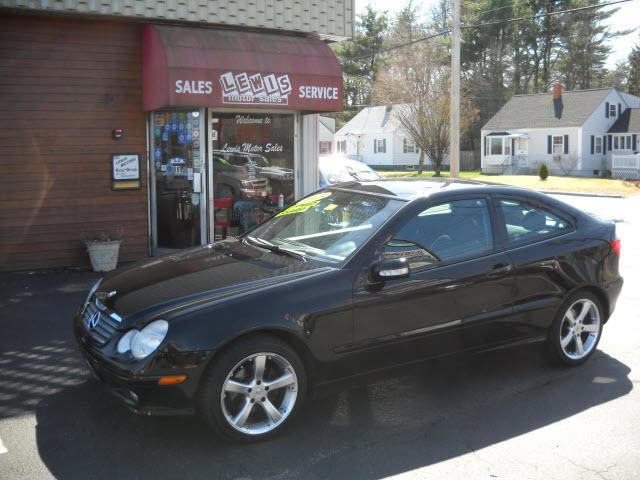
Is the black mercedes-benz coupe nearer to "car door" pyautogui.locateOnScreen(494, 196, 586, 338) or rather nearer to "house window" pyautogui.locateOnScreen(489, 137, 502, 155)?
"car door" pyautogui.locateOnScreen(494, 196, 586, 338)

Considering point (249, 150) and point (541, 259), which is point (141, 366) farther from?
point (249, 150)

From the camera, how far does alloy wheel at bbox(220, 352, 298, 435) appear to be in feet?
13.8

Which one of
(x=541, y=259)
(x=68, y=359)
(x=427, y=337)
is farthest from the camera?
(x=68, y=359)

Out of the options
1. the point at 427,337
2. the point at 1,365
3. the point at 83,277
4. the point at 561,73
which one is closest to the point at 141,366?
the point at 427,337

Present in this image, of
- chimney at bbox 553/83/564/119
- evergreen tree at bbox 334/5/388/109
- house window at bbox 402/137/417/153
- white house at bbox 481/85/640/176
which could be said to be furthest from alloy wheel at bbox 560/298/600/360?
Answer: evergreen tree at bbox 334/5/388/109

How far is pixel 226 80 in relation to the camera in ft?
32.2

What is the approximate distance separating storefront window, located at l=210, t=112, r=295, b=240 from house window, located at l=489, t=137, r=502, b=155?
131 feet

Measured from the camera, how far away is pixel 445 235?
5.11m

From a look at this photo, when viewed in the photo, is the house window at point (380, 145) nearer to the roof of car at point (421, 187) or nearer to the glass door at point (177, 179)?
the glass door at point (177, 179)

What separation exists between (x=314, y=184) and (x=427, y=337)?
23.3ft

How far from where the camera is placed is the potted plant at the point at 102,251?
964 centimetres

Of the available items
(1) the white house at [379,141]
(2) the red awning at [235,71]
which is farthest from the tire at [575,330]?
(1) the white house at [379,141]

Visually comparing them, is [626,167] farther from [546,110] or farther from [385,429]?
[385,429]

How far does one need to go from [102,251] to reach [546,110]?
4262 centimetres
